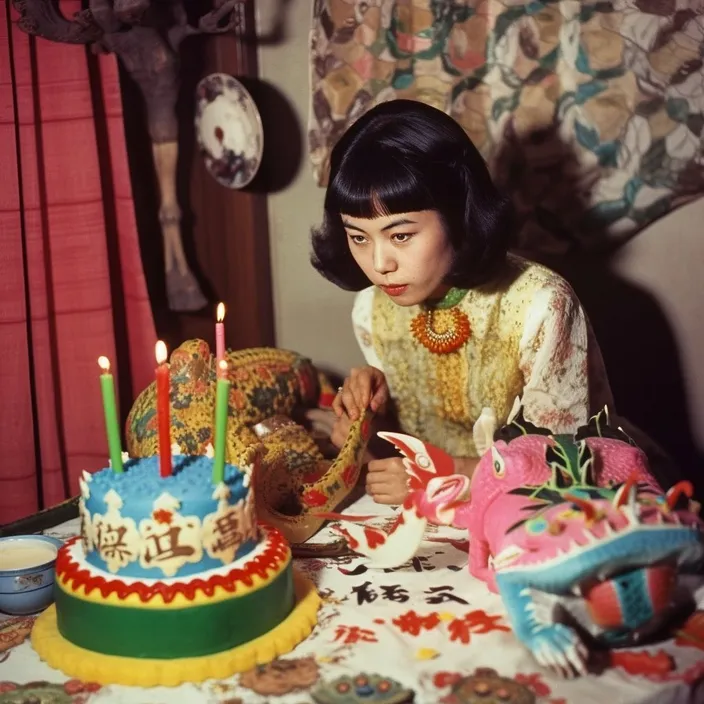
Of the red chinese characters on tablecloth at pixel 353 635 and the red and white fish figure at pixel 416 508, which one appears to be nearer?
the red chinese characters on tablecloth at pixel 353 635

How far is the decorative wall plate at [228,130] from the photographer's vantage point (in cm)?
219

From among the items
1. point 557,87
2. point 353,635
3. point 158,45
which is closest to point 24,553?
point 353,635

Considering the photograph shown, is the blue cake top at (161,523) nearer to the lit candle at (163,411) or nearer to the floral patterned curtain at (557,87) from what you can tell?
the lit candle at (163,411)

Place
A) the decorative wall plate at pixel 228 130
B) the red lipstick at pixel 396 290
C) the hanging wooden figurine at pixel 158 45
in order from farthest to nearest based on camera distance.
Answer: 1. the decorative wall plate at pixel 228 130
2. the hanging wooden figurine at pixel 158 45
3. the red lipstick at pixel 396 290

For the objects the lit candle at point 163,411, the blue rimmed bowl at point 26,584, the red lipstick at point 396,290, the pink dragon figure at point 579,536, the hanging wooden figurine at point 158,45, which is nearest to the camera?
the pink dragon figure at point 579,536

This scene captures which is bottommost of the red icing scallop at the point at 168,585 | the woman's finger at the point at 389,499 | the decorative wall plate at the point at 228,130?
the woman's finger at the point at 389,499

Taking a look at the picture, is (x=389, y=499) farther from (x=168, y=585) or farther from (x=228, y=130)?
(x=228, y=130)

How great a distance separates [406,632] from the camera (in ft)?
3.61

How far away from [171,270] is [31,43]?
0.63m

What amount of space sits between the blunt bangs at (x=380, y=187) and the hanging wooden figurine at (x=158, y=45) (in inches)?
26.9

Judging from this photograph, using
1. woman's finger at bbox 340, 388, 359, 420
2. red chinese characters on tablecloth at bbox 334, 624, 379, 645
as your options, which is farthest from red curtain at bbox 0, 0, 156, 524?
red chinese characters on tablecloth at bbox 334, 624, 379, 645

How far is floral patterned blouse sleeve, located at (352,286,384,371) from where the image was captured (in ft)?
6.15

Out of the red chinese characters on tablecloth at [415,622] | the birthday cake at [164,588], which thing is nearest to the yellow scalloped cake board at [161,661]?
the birthday cake at [164,588]

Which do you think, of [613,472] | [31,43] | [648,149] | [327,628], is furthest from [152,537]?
[648,149]
